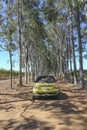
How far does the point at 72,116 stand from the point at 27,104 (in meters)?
4.36

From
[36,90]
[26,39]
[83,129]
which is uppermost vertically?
[26,39]

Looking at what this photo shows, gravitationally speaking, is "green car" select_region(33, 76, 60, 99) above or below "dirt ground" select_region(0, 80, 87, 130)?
above

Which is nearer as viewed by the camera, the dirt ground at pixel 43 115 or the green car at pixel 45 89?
the dirt ground at pixel 43 115

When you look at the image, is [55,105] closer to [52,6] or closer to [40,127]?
[40,127]

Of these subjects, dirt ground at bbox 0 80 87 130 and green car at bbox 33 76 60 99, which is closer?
dirt ground at bbox 0 80 87 130

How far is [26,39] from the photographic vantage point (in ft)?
145

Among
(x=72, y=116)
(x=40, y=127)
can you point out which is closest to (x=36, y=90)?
(x=72, y=116)

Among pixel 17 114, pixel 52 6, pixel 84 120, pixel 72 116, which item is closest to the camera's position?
pixel 84 120

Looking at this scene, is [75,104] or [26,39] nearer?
[75,104]

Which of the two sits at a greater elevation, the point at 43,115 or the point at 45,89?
the point at 45,89

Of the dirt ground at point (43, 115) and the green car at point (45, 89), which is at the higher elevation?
the green car at point (45, 89)

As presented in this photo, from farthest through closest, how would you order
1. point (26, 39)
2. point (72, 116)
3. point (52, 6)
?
point (26, 39) < point (52, 6) < point (72, 116)

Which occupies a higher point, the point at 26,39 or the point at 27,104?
the point at 26,39

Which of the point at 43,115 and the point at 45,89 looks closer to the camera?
the point at 43,115
